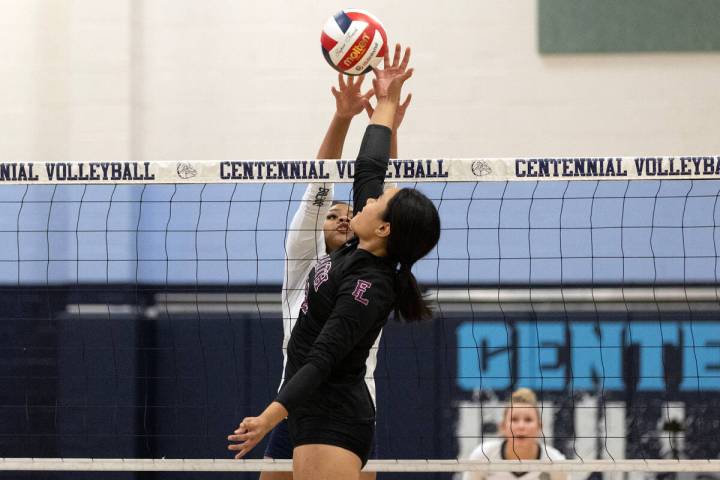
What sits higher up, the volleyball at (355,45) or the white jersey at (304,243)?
the volleyball at (355,45)

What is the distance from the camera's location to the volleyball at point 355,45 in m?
4.20

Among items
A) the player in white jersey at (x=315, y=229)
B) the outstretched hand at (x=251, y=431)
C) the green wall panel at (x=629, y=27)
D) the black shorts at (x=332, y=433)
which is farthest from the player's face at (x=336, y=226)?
the green wall panel at (x=629, y=27)

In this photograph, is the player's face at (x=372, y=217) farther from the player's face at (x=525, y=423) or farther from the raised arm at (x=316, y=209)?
the player's face at (x=525, y=423)

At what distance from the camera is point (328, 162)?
163 inches

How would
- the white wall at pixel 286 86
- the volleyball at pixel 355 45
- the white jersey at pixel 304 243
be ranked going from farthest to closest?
the white wall at pixel 286 86
the volleyball at pixel 355 45
the white jersey at pixel 304 243

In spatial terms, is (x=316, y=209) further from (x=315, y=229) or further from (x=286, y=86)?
(x=286, y=86)

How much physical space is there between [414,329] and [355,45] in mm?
3335

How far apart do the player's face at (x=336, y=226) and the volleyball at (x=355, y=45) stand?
58 cm

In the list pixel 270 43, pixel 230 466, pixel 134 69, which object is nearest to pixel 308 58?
pixel 270 43

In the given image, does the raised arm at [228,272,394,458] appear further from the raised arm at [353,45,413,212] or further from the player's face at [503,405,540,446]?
the player's face at [503,405,540,446]

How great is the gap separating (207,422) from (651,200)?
3507 mm

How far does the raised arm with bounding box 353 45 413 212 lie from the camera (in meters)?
3.42

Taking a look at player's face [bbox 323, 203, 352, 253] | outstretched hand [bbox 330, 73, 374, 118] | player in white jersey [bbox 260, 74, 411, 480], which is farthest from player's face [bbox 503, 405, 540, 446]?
outstretched hand [bbox 330, 73, 374, 118]

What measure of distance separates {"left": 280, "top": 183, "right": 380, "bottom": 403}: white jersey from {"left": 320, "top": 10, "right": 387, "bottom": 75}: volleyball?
0.52 metres
